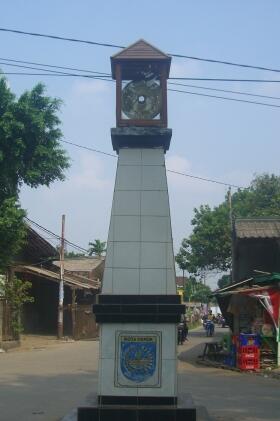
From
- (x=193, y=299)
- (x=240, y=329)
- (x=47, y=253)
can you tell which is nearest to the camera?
(x=240, y=329)

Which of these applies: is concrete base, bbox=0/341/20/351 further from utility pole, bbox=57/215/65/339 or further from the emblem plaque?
the emblem plaque

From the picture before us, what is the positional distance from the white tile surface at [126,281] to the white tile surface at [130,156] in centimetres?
157

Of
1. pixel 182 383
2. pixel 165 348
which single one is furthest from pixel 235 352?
pixel 165 348

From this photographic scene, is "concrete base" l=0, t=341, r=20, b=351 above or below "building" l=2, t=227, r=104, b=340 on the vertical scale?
below

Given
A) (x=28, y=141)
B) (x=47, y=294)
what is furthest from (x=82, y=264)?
(x=28, y=141)

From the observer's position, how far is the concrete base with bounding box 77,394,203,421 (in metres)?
7.28

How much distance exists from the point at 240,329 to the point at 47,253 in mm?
16537

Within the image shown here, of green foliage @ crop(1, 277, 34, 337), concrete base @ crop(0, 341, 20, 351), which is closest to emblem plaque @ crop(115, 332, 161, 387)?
concrete base @ crop(0, 341, 20, 351)

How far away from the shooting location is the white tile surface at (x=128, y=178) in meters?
8.16

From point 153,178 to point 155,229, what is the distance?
0.75m

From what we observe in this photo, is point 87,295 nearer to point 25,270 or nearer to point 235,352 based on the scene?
point 25,270

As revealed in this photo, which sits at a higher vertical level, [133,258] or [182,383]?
[133,258]

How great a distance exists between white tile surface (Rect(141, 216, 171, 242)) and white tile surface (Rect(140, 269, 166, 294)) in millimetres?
438

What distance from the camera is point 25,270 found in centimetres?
2806
